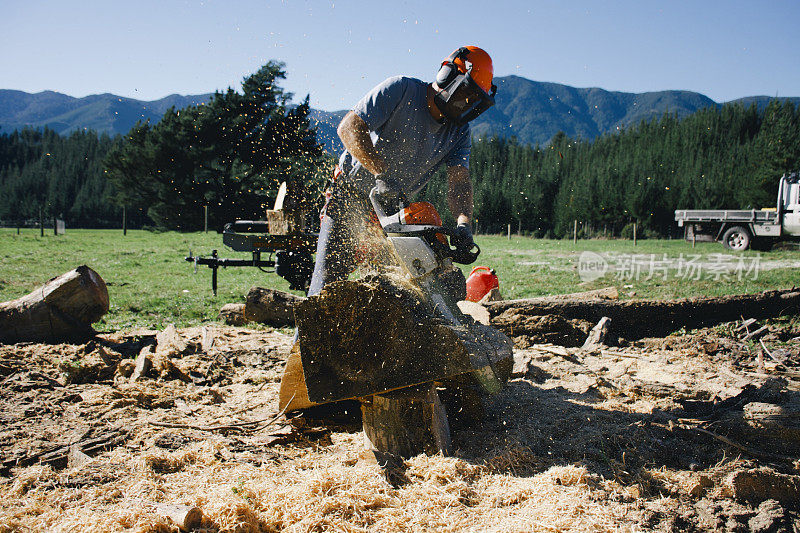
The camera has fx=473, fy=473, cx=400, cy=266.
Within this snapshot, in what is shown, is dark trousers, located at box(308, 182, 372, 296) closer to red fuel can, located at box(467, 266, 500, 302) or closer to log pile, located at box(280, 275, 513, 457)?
log pile, located at box(280, 275, 513, 457)

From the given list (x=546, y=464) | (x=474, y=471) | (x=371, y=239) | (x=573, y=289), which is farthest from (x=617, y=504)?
(x=573, y=289)

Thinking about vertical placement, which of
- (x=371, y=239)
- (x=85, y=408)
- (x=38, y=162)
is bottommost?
(x=85, y=408)

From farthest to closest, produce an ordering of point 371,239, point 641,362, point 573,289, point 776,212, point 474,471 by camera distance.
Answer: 1. point 776,212
2. point 573,289
3. point 641,362
4. point 371,239
5. point 474,471

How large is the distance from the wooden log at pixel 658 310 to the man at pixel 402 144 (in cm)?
203

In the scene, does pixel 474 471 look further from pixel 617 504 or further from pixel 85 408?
pixel 85 408

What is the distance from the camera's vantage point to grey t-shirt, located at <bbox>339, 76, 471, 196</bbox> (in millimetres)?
2762

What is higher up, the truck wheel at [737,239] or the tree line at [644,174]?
the tree line at [644,174]

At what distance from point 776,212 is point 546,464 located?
22421 mm

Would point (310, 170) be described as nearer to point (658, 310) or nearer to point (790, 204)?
point (658, 310)

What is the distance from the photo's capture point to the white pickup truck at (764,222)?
18.6 metres

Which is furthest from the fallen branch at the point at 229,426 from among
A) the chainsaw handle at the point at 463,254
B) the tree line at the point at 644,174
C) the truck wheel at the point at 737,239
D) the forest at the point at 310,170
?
the tree line at the point at 644,174

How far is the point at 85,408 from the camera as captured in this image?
2922mm

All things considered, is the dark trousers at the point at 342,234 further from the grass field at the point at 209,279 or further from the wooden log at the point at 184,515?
the grass field at the point at 209,279

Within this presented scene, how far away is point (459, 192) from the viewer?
3.15 metres
